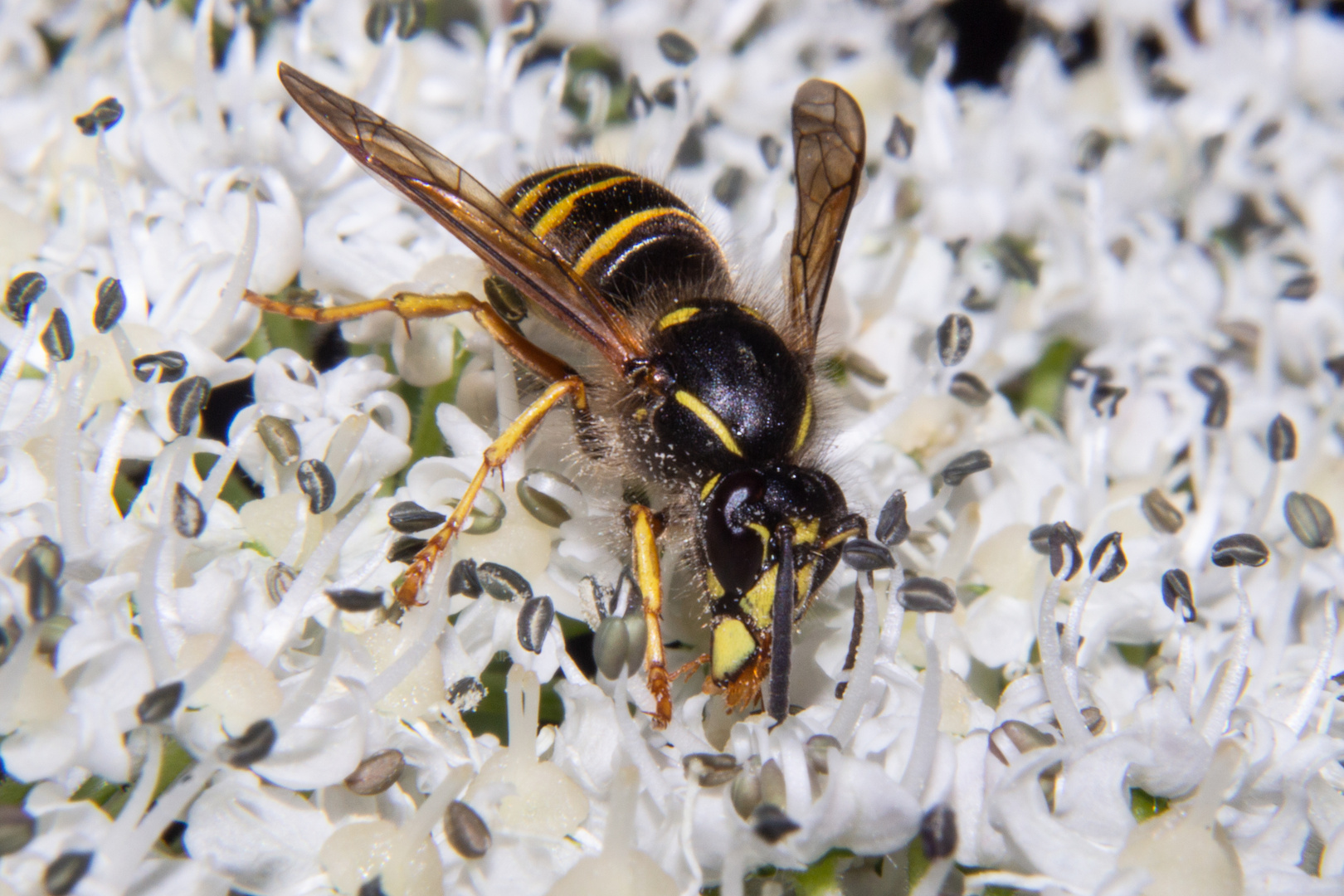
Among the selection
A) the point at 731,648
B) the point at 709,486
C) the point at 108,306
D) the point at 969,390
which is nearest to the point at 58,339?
the point at 108,306

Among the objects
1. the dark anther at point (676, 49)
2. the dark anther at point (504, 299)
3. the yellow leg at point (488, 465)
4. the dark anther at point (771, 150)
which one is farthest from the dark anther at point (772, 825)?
the dark anther at point (676, 49)

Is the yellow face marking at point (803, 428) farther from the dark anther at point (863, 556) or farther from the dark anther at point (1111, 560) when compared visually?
the dark anther at point (1111, 560)

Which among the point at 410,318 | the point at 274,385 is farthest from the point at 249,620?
the point at 410,318

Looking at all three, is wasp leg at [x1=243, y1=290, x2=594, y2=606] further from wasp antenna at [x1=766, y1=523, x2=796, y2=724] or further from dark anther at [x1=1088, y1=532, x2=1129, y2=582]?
dark anther at [x1=1088, y1=532, x2=1129, y2=582]

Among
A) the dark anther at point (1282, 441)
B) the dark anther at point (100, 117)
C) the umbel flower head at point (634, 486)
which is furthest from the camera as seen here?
the dark anther at point (1282, 441)

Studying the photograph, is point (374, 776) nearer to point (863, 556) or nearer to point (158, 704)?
point (158, 704)

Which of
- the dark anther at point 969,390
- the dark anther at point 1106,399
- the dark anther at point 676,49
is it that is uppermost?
the dark anther at point 676,49

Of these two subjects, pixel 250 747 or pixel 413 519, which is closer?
pixel 250 747
